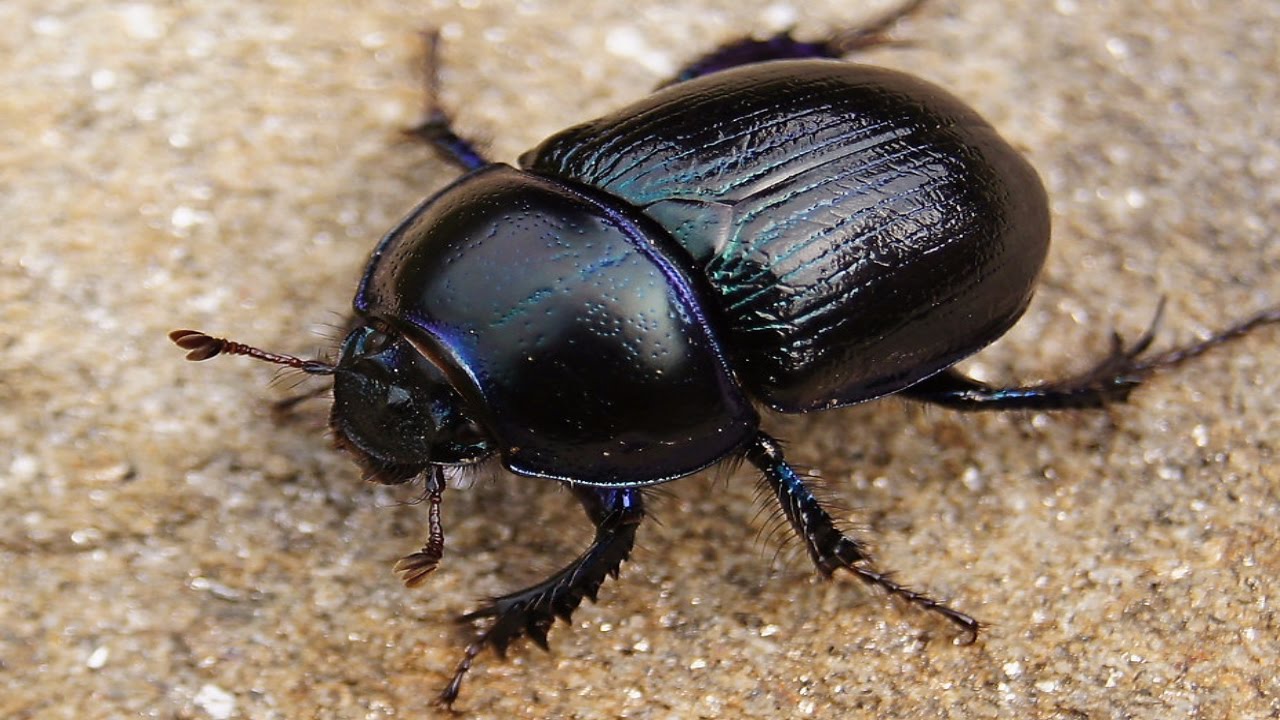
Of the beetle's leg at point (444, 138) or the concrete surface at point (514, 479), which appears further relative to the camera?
the beetle's leg at point (444, 138)

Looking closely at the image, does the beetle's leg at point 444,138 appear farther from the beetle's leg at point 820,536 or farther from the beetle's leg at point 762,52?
the beetle's leg at point 820,536

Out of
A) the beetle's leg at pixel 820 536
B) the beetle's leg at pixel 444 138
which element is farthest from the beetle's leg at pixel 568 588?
the beetle's leg at pixel 444 138

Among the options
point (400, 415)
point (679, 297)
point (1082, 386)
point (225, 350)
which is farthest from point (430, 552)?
point (1082, 386)

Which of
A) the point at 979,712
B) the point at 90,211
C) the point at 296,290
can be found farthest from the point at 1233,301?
the point at 90,211

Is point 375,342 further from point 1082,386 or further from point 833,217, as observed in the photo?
point 1082,386

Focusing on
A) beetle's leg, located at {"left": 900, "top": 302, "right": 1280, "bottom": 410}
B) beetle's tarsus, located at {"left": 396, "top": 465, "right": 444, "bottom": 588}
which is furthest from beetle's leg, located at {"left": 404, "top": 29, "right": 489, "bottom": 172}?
beetle's leg, located at {"left": 900, "top": 302, "right": 1280, "bottom": 410}

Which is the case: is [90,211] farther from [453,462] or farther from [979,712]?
[979,712]

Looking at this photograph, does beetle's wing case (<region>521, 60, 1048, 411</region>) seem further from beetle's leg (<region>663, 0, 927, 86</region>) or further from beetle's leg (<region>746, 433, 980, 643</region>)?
beetle's leg (<region>663, 0, 927, 86</region>)
